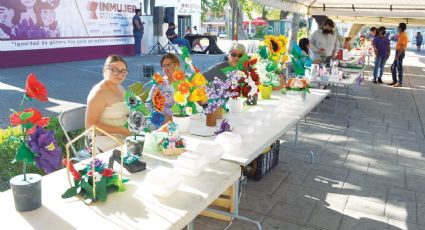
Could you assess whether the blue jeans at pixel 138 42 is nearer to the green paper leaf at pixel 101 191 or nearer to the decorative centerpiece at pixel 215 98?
the decorative centerpiece at pixel 215 98

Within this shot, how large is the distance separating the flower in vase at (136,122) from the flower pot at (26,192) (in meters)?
0.65

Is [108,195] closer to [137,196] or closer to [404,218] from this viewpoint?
[137,196]

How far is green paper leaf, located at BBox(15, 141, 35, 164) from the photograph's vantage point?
1.44 meters

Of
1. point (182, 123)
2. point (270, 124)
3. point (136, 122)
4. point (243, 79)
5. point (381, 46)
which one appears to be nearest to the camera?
point (136, 122)

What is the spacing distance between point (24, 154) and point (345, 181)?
3.23 metres

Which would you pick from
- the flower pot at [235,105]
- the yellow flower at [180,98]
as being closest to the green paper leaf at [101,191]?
the yellow flower at [180,98]

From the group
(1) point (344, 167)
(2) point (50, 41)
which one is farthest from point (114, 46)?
(1) point (344, 167)

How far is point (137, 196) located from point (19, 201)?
45cm

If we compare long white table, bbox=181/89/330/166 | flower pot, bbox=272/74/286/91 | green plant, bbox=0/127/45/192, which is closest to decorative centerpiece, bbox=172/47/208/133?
long white table, bbox=181/89/330/166

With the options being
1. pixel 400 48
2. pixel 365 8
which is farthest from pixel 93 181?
pixel 400 48

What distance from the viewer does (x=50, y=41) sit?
1238cm

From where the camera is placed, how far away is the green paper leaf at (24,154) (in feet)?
4.72

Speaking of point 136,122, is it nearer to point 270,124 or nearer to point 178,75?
point 178,75

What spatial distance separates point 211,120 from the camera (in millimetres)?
2832
